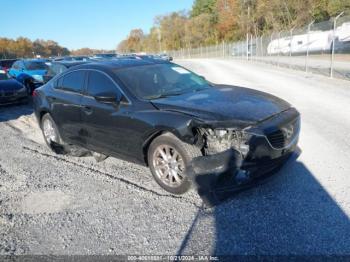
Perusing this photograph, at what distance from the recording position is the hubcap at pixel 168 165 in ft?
13.2

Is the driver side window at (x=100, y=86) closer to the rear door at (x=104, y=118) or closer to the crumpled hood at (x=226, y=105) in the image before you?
the rear door at (x=104, y=118)

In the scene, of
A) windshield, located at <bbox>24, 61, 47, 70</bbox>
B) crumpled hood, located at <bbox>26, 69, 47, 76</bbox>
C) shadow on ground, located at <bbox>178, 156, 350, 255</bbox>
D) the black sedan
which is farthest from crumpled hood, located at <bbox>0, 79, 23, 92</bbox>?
shadow on ground, located at <bbox>178, 156, 350, 255</bbox>

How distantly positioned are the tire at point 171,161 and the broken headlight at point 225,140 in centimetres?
18

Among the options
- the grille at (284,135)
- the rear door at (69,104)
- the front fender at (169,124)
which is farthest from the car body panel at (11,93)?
the grille at (284,135)

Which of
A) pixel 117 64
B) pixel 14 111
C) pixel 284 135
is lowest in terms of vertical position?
pixel 14 111

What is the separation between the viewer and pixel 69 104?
18.0 feet

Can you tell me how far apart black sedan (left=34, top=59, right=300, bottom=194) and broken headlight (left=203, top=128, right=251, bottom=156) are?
1 centimetres

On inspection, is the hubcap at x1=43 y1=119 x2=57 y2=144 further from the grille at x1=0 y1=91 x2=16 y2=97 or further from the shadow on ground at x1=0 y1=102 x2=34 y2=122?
the grille at x1=0 y1=91 x2=16 y2=97

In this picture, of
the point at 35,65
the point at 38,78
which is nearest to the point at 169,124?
the point at 38,78

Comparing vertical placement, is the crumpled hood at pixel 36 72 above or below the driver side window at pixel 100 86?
below

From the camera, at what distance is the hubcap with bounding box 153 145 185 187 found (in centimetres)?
402

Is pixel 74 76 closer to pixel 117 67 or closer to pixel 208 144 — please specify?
pixel 117 67

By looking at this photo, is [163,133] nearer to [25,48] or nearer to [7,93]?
[7,93]

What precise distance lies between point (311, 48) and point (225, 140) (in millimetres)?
28767
